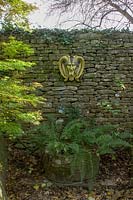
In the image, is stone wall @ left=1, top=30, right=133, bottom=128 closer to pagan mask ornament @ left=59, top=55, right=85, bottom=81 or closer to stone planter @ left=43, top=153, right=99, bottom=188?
pagan mask ornament @ left=59, top=55, right=85, bottom=81

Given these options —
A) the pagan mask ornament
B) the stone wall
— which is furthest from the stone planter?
the pagan mask ornament

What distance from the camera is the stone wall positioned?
17.5 feet

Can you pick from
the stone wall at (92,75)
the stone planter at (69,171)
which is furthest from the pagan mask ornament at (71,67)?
the stone planter at (69,171)

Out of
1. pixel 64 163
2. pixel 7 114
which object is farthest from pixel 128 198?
pixel 7 114

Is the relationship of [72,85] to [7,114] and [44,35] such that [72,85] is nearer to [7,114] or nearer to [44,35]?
[44,35]

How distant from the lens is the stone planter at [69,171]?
420 centimetres

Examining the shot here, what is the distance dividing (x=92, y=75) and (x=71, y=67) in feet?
1.32

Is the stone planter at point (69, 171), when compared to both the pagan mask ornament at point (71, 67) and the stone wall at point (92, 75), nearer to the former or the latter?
the stone wall at point (92, 75)

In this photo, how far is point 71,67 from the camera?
524cm

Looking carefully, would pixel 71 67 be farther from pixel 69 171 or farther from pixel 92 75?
pixel 69 171

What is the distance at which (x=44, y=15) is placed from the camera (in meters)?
6.49

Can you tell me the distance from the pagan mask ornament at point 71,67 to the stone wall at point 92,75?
0.25 feet

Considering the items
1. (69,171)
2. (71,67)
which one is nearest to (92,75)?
(71,67)

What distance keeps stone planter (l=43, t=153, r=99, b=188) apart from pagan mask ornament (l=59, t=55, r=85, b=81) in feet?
4.92
